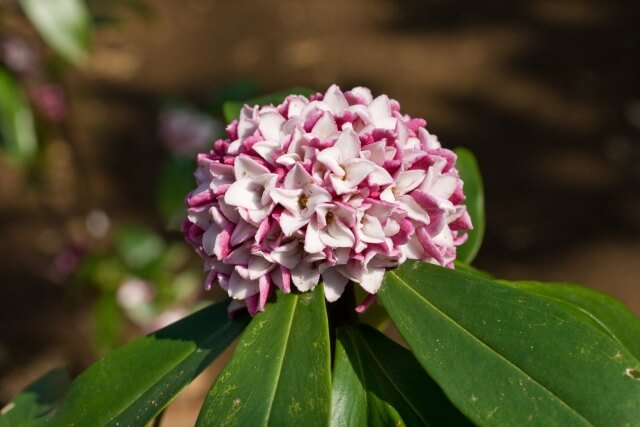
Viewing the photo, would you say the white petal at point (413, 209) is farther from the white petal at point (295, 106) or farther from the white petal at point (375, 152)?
the white petal at point (295, 106)

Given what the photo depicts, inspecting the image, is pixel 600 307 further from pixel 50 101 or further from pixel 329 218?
pixel 50 101

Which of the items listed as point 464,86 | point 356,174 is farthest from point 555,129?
point 356,174

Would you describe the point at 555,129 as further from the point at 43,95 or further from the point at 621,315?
the point at 621,315

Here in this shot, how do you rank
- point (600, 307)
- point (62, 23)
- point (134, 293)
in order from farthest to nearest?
point (134, 293) < point (62, 23) < point (600, 307)

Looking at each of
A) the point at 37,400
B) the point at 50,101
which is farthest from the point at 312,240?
the point at 50,101

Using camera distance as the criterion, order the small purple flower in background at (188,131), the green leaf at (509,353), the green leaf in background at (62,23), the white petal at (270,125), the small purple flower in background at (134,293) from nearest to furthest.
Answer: the green leaf at (509,353) → the white petal at (270,125) → the green leaf in background at (62,23) → the small purple flower in background at (134,293) → the small purple flower in background at (188,131)

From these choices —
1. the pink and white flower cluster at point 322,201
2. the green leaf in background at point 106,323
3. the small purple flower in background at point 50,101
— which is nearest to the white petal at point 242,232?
the pink and white flower cluster at point 322,201
